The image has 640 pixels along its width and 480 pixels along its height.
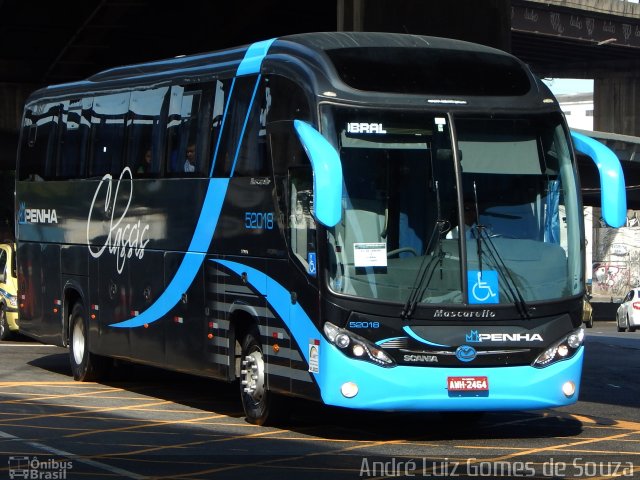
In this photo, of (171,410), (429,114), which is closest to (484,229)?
(429,114)

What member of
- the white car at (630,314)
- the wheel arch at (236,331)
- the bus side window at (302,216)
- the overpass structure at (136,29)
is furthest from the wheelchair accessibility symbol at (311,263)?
the white car at (630,314)

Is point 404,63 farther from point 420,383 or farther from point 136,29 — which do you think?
point 136,29

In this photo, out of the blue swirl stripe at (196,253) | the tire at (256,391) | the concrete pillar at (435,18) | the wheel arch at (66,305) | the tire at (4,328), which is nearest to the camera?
the tire at (256,391)

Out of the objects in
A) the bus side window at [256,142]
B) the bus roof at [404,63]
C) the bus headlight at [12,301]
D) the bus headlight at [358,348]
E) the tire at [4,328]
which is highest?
the bus roof at [404,63]

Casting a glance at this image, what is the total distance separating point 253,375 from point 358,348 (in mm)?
1816

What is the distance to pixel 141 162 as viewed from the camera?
15.9 meters

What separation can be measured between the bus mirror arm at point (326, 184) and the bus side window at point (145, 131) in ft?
14.3

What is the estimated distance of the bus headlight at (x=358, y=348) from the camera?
38.5 feet

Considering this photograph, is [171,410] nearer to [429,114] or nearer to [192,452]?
[192,452]

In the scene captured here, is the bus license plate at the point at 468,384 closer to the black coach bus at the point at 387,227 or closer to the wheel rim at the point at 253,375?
the black coach bus at the point at 387,227

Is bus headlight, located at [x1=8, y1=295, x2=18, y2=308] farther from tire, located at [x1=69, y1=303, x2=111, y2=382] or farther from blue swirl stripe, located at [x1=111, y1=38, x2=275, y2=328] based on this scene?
blue swirl stripe, located at [x1=111, y1=38, x2=275, y2=328]

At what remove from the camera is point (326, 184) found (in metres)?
11.2

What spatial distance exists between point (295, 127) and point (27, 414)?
4.25 m

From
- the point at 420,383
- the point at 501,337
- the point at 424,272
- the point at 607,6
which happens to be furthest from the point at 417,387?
the point at 607,6
